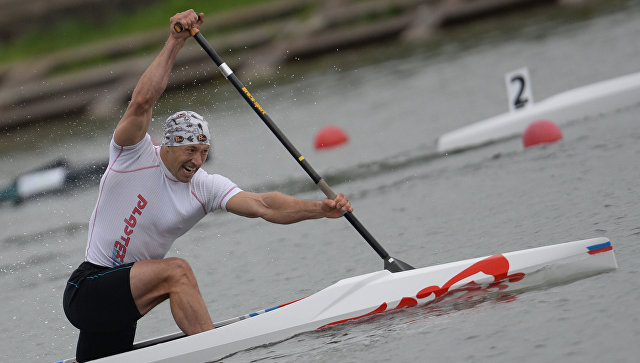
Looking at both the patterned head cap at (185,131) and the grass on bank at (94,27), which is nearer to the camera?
the patterned head cap at (185,131)

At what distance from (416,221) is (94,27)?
2354 centimetres

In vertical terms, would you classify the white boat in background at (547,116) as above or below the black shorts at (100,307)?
above

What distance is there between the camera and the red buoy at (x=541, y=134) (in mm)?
10891

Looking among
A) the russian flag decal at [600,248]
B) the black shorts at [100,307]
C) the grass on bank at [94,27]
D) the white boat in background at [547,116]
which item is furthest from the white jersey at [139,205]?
the grass on bank at [94,27]

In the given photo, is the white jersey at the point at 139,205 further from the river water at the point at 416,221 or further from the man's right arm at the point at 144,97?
the river water at the point at 416,221

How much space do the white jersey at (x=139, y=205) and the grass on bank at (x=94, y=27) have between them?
23.5m

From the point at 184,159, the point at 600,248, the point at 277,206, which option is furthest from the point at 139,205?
the point at 600,248

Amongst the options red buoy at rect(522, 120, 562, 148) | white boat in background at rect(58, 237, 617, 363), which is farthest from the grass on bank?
white boat in background at rect(58, 237, 617, 363)

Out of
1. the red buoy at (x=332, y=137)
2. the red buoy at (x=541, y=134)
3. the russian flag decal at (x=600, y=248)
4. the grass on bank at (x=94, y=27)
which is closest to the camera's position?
the russian flag decal at (x=600, y=248)

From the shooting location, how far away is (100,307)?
5508mm

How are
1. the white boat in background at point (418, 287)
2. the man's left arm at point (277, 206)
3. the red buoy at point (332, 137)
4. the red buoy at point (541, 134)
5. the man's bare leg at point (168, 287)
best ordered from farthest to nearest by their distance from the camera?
the red buoy at point (332, 137), the red buoy at point (541, 134), the white boat in background at point (418, 287), the man's left arm at point (277, 206), the man's bare leg at point (168, 287)

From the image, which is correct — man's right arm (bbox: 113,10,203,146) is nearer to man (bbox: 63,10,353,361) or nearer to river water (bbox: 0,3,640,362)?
man (bbox: 63,10,353,361)

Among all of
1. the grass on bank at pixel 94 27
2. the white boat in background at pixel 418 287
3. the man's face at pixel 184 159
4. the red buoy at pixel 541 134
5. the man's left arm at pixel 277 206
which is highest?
the grass on bank at pixel 94 27

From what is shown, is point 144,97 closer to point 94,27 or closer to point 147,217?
point 147,217
